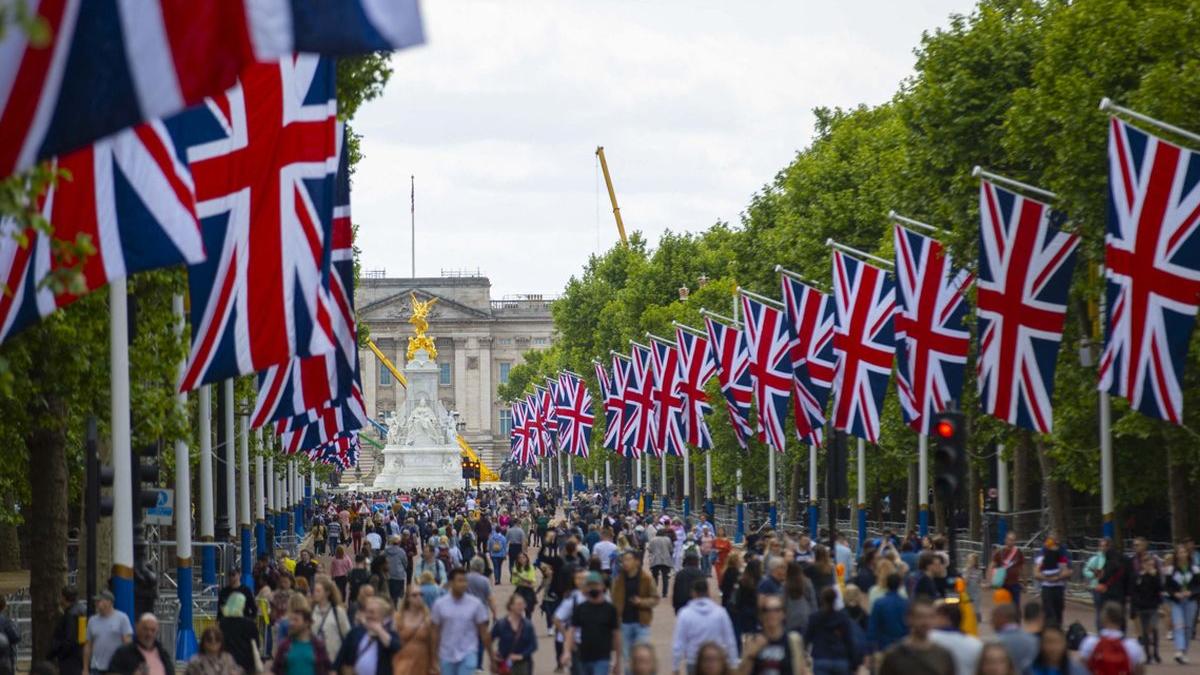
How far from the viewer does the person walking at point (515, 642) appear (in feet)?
70.8

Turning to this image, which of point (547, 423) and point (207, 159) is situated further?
point (547, 423)

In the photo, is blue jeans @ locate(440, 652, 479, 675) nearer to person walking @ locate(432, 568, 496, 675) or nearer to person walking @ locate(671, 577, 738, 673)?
person walking @ locate(432, 568, 496, 675)

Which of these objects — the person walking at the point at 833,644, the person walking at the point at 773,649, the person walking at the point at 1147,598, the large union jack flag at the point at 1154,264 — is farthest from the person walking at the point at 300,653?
the person walking at the point at 1147,598

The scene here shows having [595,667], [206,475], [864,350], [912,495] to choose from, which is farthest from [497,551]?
[595,667]

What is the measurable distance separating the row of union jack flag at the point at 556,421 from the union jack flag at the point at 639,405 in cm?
1368

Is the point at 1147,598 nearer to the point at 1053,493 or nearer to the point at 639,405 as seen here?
the point at 1053,493

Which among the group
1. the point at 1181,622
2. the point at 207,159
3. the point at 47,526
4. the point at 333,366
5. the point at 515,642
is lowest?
the point at 1181,622

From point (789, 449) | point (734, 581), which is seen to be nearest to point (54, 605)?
point (734, 581)

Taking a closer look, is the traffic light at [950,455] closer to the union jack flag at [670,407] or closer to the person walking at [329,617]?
the person walking at [329,617]

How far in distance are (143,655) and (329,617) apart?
291cm

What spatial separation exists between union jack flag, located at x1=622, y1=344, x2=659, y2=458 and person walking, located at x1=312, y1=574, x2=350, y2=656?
41200mm

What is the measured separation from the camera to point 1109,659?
16.5 m

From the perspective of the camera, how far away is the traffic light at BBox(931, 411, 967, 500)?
66.9 ft

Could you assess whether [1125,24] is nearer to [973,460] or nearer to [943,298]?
[943,298]
